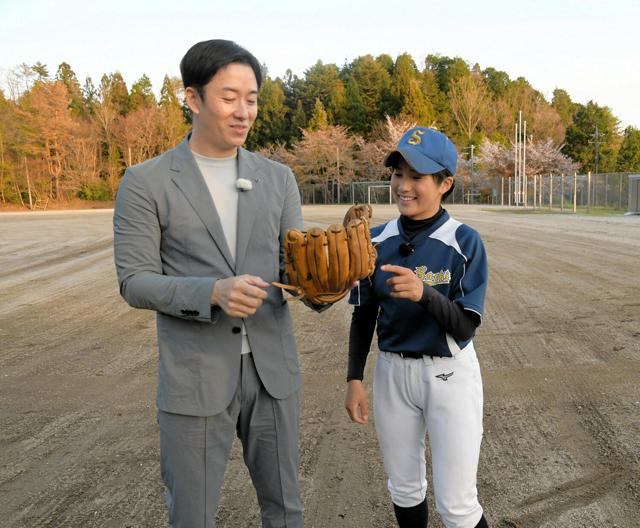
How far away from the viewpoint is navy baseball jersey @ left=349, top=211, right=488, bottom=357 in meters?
2.32

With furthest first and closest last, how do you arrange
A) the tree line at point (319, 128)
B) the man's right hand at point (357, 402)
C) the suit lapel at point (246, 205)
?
the tree line at point (319, 128), the man's right hand at point (357, 402), the suit lapel at point (246, 205)

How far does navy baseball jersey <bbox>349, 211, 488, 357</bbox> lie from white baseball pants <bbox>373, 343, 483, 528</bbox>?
6 cm

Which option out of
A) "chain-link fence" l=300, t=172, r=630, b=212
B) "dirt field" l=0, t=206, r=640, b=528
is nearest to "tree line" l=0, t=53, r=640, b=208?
"chain-link fence" l=300, t=172, r=630, b=212

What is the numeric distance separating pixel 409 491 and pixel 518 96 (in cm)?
8882

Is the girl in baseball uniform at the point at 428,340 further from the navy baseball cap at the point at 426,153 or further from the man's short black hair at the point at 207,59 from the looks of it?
the man's short black hair at the point at 207,59

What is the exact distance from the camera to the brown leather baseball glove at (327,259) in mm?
2152

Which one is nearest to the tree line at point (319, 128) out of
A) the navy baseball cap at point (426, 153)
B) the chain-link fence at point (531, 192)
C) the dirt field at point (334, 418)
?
the chain-link fence at point (531, 192)

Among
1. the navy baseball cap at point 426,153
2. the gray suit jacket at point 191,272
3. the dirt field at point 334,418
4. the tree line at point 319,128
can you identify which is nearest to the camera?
the gray suit jacket at point 191,272

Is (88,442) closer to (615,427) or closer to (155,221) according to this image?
(155,221)

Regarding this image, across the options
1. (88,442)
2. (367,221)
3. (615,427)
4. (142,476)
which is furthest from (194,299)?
(615,427)

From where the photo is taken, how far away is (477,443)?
234 cm

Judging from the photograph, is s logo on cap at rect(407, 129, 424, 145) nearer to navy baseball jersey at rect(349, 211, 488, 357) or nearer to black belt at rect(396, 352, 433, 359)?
navy baseball jersey at rect(349, 211, 488, 357)

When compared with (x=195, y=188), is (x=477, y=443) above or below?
below

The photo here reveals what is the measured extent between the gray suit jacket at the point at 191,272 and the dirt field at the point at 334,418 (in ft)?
4.61
